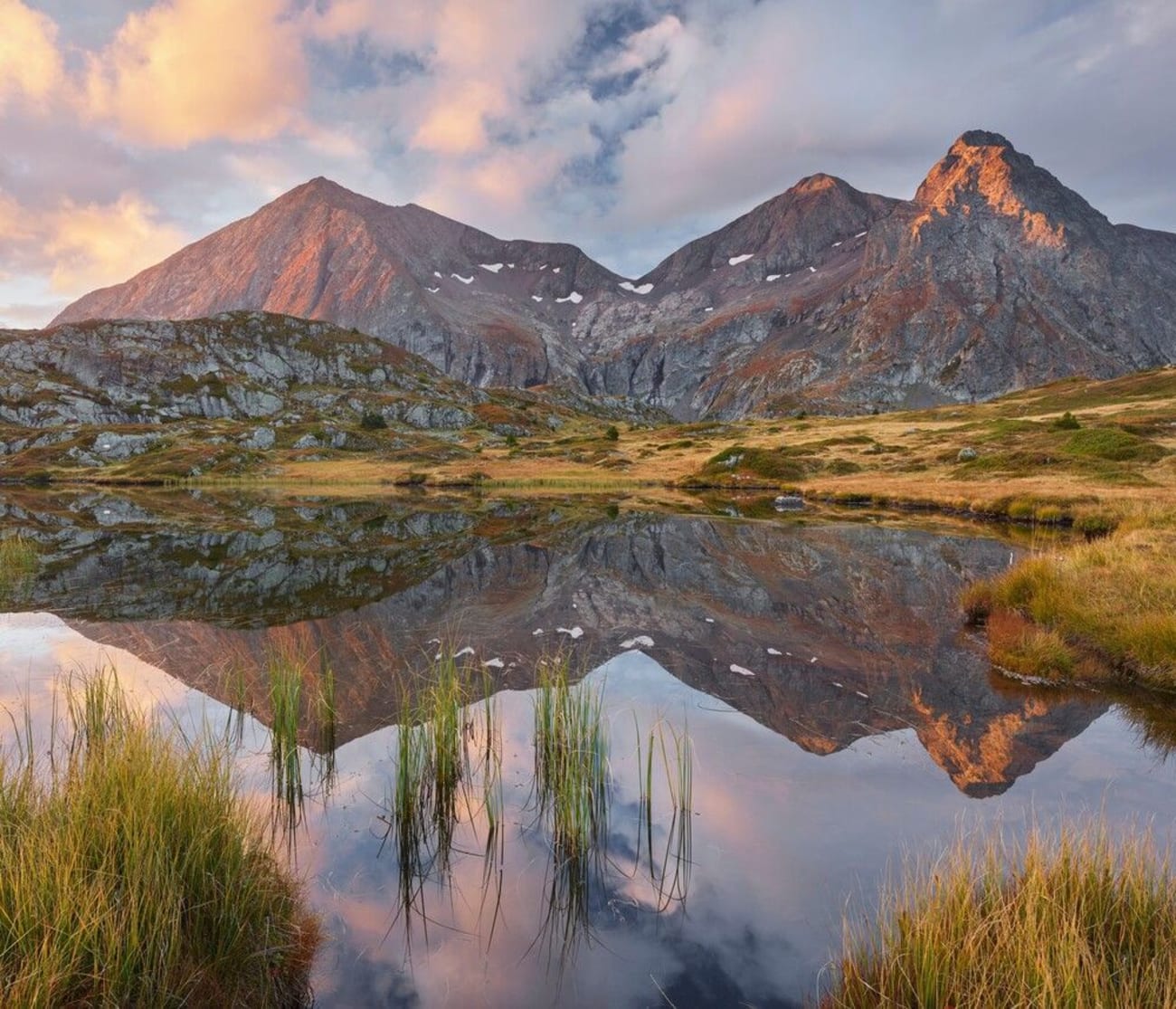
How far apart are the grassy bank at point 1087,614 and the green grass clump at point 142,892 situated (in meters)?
16.5

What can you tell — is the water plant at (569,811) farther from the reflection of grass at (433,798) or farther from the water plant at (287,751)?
the water plant at (287,751)

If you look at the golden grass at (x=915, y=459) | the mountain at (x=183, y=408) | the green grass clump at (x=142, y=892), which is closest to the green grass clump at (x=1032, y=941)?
the green grass clump at (x=142, y=892)

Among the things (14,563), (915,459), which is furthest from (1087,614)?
(915,459)

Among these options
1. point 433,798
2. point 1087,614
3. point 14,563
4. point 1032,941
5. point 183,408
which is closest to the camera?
point 1032,941

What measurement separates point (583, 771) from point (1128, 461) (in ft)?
222

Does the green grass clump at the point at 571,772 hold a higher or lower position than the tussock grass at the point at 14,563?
lower

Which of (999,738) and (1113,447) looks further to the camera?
(1113,447)

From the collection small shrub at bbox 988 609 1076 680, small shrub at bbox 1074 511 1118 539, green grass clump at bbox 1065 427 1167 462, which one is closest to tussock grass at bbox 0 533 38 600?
small shrub at bbox 988 609 1076 680

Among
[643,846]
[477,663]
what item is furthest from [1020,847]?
[477,663]

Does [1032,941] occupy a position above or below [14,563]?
below

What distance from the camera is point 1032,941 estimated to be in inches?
196

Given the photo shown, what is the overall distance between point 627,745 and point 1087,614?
1289cm

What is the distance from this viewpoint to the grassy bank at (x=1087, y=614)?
49.9 ft

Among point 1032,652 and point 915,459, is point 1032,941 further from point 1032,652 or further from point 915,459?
point 915,459
